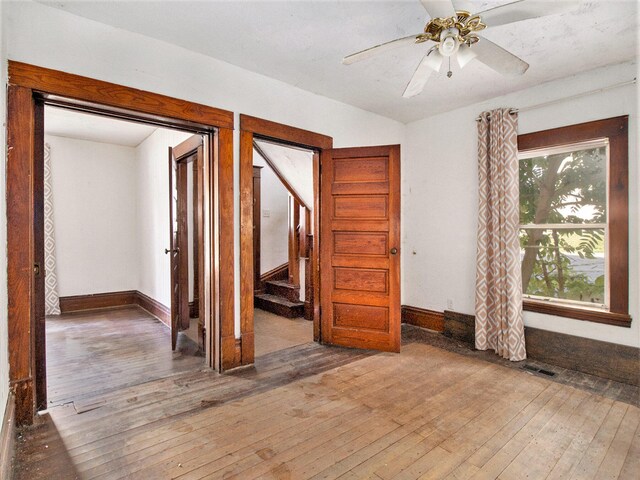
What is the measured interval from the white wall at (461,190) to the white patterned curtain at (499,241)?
0.72 ft

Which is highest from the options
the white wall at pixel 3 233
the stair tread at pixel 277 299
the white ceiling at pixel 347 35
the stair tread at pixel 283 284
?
the white ceiling at pixel 347 35

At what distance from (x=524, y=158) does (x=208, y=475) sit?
148 inches

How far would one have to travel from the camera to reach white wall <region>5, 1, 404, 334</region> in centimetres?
206

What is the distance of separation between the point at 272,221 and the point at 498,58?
4.37 meters

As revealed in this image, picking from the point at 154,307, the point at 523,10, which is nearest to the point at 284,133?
the point at 523,10

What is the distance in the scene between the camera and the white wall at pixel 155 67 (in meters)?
2.06

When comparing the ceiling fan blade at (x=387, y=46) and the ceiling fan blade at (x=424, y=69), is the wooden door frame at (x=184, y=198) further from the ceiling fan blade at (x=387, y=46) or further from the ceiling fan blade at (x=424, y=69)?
the ceiling fan blade at (x=424, y=69)

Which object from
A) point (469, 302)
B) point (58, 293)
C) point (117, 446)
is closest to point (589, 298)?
point (469, 302)

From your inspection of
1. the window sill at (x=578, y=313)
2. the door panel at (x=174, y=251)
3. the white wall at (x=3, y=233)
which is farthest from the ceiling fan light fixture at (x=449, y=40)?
the door panel at (x=174, y=251)

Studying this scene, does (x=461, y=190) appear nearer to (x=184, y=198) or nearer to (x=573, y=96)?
(x=573, y=96)

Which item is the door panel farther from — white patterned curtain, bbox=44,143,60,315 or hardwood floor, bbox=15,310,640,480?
white patterned curtain, bbox=44,143,60,315

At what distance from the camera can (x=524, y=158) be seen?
3.41 metres

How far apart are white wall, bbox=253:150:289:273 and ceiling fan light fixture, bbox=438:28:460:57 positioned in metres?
4.10

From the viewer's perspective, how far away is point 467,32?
71.6 inches
